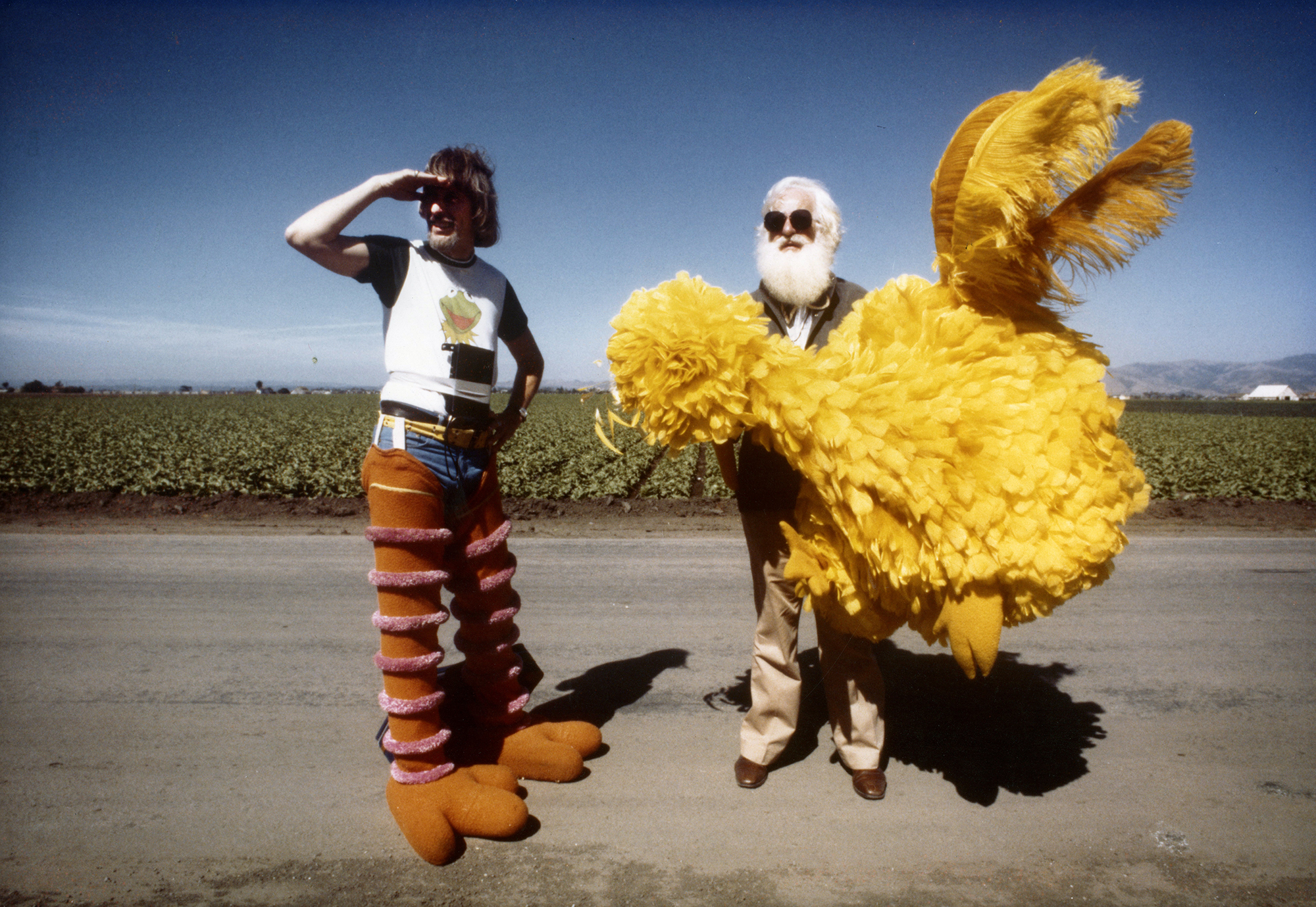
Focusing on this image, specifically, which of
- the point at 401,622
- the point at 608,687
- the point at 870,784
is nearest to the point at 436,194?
the point at 401,622

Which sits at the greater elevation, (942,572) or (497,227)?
(497,227)

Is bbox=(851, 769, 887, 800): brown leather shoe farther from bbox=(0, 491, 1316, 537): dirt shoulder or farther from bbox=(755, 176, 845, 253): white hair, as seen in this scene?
bbox=(0, 491, 1316, 537): dirt shoulder

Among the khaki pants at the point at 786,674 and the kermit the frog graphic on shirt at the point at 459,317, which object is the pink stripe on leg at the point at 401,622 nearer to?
the kermit the frog graphic on shirt at the point at 459,317

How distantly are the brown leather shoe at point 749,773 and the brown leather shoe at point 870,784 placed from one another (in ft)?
1.20

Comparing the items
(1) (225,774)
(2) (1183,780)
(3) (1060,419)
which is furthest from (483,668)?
(2) (1183,780)

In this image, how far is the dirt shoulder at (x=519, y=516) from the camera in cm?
785

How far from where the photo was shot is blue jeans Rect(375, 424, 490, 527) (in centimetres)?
245

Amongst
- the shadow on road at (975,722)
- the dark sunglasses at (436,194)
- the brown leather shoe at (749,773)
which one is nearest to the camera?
the dark sunglasses at (436,194)

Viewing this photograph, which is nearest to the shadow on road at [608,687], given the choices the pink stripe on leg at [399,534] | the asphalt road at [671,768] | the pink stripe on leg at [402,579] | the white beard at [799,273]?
the asphalt road at [671,768]

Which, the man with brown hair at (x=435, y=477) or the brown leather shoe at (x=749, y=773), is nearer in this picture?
the man with brown hair at (x=435, y=477)

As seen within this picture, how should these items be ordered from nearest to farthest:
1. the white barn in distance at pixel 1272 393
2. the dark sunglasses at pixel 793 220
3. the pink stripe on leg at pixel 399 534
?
the pink stripe on leg at pixel 399 534 < the dark sunglasses at pixel 793 220 < the white barn in distance at pixel 1272 393

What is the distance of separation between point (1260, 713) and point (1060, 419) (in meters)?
2.62

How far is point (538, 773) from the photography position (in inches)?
110

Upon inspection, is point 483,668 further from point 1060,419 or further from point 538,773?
point 1060,419
